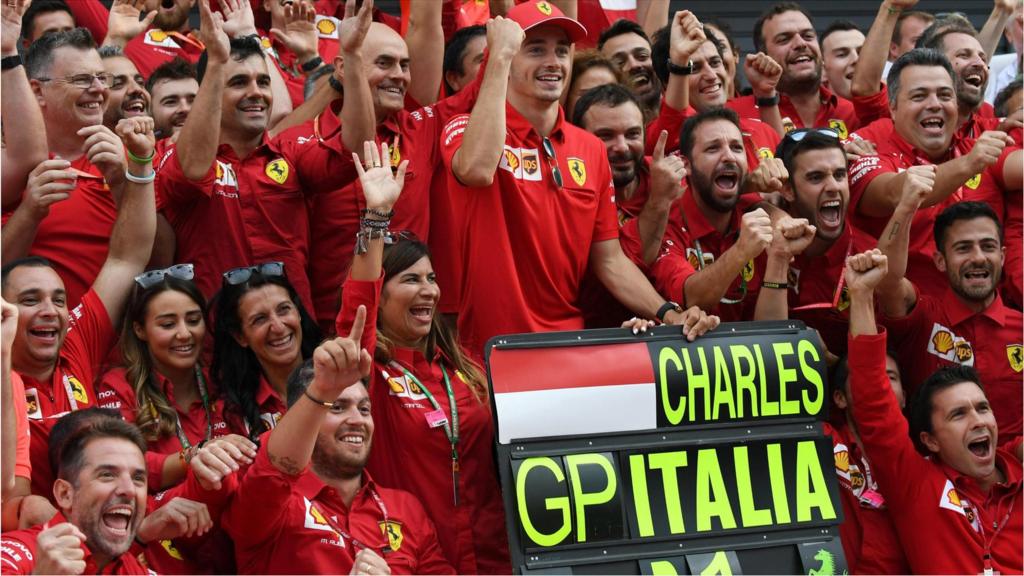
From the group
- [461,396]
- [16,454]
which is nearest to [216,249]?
[461,396]

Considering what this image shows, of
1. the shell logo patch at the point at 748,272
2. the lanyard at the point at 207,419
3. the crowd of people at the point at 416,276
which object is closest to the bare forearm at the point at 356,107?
the crowd of people at the point at 416,276

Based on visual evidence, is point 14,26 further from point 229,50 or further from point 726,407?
point 726,407

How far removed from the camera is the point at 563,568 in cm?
543

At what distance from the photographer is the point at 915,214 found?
717cm

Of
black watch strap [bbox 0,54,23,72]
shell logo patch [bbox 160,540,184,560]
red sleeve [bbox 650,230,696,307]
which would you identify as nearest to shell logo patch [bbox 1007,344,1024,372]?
red sleeve [bbox 650,230,696,307]

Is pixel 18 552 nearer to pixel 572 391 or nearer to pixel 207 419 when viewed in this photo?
pixel 207 419

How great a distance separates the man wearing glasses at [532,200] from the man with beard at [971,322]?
54.0 inches

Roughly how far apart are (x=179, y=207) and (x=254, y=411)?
112 cm

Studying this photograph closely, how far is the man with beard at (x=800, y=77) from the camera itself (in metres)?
8.51

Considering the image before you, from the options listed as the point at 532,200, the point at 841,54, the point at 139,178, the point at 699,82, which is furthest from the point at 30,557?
the point at 841,54

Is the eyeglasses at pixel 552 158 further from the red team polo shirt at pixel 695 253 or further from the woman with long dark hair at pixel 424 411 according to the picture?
the woman with long dark hair at pixel 424 411

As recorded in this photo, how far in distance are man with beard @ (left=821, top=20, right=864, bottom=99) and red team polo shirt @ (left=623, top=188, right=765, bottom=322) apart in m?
2.64

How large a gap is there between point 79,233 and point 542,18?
217cm

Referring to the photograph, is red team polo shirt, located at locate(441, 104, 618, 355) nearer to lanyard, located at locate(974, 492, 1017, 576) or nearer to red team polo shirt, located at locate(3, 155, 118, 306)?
red team polo shirt, located at locate(3, 155, 118, 306)
